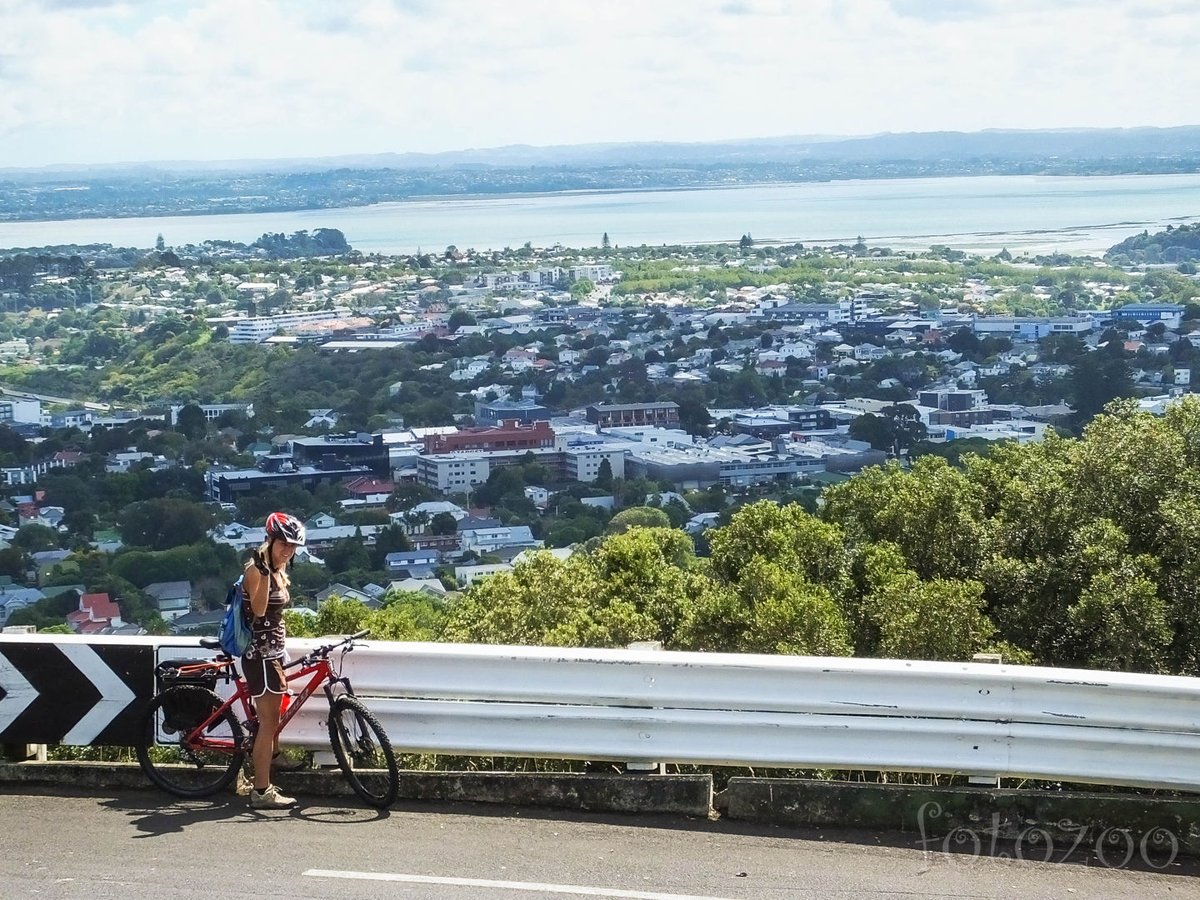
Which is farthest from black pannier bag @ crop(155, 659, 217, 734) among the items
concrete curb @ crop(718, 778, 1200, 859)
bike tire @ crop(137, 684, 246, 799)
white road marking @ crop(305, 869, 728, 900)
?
concrete curb @ crop(718, 778, 1200, 859)

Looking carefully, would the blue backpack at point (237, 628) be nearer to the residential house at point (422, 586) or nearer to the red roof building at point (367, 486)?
the residential house at point (422, 586)

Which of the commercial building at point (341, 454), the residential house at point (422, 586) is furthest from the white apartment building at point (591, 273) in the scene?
the residential house at point (422, 586)

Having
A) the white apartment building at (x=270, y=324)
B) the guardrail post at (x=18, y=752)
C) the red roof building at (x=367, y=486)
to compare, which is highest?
the guardrail post at (x=18, y=752)

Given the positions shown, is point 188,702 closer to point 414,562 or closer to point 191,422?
point 414,562

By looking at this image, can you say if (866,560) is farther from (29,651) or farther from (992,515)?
(29,651)

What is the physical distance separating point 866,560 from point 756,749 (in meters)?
7.21

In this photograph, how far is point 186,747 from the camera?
7.52 metres

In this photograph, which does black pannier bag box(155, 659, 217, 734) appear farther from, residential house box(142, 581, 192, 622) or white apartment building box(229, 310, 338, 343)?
white apartment building box(229, 310, 338, 343)

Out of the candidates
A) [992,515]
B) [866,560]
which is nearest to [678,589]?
[866,560]

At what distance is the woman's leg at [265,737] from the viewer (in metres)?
7.26

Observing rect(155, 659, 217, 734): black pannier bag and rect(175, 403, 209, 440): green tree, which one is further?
rect(175, 403, 209, 440): green tree

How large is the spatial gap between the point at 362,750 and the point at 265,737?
452mm

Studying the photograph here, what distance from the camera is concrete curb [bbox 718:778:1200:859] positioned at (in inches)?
265

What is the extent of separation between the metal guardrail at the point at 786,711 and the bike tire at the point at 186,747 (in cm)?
47
